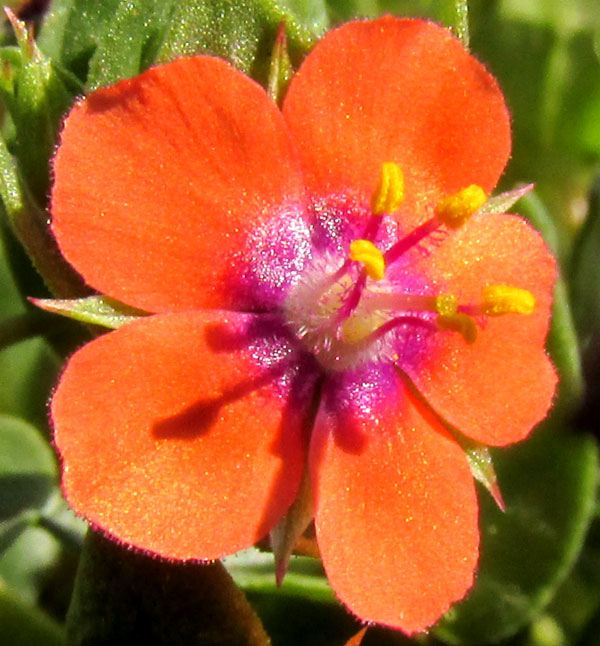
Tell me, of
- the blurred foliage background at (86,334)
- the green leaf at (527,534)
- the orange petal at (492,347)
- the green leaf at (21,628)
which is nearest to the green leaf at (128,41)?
the blurred foliage background at (86,334)

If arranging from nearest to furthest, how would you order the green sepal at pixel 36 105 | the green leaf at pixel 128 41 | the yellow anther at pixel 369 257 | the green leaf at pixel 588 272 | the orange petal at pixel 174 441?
the orange petal at pixel 174 441, the yellow anther at pixel 369 257, the green sepal at pixel 36 105, the green leaf at pixel 128 41, the green leaf at pixel 588 272

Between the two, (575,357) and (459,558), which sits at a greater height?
(459,558)

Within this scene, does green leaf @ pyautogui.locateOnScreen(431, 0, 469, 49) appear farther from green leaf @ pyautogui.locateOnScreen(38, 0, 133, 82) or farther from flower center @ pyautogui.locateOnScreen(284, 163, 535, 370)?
green leaf @ pyautogui.locateOnScreen(38, 0, 133, 82)

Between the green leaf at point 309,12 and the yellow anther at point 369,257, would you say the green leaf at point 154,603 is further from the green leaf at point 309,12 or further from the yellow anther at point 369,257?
the green leaf at point 309,12

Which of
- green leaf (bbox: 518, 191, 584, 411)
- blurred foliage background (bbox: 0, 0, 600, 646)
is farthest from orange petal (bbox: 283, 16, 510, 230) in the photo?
green leaf (bbox: 518, 191, 584, 411)

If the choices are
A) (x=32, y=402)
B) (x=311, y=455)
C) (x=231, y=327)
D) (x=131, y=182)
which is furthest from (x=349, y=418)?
(x=32, y=402)

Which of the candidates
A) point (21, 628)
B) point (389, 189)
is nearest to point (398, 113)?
point (389, 189)

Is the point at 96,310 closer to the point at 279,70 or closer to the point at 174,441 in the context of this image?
the point at 174,441

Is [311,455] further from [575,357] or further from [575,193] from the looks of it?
[575,193]
